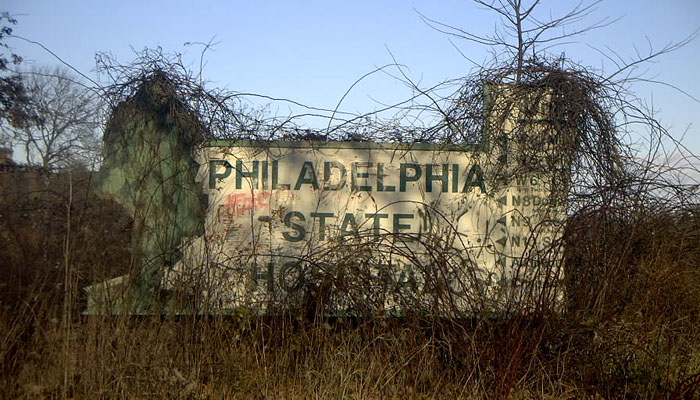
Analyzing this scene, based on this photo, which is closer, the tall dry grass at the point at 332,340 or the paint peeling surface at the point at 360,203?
the tall dry grass at the point at 332,340

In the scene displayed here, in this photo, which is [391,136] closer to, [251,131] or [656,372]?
[251,131]

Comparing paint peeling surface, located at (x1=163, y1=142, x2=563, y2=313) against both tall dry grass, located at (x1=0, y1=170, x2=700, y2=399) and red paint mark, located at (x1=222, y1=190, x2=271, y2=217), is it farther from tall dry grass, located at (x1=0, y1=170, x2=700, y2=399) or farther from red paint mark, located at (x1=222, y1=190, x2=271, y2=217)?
tall dry grass, located at (x1=0, y1=170, x2=700, y2=399)

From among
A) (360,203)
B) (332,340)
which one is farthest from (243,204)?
(332,340)

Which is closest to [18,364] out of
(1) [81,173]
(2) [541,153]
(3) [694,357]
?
(1) [81,173]

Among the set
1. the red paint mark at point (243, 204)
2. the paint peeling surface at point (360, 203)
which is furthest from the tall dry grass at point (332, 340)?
the red paint mark at point (243, 204)

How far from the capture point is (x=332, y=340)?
5.40m

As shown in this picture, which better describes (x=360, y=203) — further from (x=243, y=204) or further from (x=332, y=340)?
(x=332, y=340)

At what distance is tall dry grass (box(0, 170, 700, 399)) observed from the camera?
475 cm

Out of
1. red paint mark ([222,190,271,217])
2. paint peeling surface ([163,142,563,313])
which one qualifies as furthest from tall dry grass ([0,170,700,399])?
red paint mark ([222,190,271,217])

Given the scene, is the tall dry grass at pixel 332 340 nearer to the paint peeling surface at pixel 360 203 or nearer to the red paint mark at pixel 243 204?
the paint peeling surface at pixel 360 203

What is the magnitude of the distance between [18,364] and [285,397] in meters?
2.06

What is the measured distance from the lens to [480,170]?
633cm

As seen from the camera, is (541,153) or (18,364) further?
(541,153)

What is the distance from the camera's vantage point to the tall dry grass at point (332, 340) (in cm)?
475
